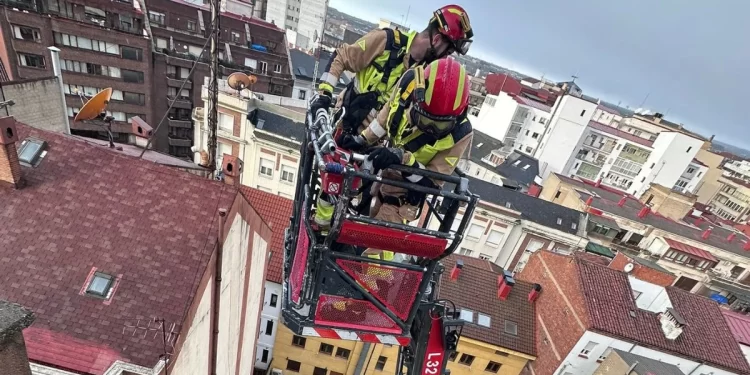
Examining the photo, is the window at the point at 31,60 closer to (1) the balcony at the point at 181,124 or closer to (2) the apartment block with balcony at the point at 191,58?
(2) the apartment block with balcony at the point at 191,58

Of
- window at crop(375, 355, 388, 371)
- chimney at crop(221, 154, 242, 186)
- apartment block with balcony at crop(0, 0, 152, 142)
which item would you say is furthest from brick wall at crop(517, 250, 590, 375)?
apartment block with balcony at crop(0, 0, 152, 142)

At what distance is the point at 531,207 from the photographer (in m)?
28.6

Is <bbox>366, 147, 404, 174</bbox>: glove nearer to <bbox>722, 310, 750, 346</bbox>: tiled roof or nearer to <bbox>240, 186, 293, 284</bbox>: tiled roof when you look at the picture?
<bbox>240, 186, 293, 284</bbox>: tiled roof

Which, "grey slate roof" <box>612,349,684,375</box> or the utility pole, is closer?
the utility pole

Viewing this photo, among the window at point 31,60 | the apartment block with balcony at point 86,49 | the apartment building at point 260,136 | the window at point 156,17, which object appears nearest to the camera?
the apartment building at point 260,136

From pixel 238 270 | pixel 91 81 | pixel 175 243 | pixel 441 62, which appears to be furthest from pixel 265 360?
pixel 91 81

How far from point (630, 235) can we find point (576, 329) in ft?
71.3

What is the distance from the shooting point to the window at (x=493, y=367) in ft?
56.4

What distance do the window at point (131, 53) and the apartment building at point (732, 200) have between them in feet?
284

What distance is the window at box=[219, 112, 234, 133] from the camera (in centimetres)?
2456

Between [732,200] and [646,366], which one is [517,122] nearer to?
[646,366]

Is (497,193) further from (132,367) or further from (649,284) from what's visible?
(132,367)

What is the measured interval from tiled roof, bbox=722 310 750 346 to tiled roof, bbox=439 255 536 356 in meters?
9.47

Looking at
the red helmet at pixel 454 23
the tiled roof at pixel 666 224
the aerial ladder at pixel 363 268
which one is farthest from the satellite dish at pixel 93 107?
A: the tiled roof at pixel 666 224
